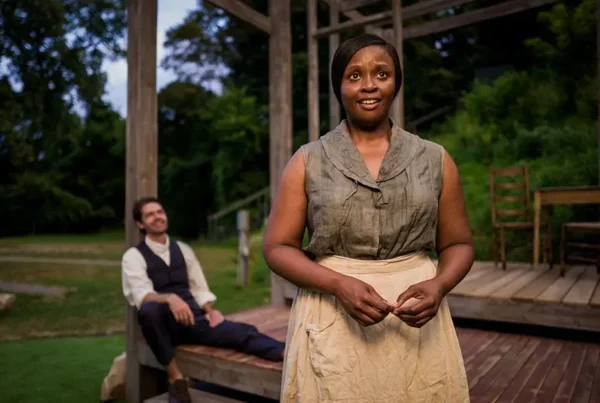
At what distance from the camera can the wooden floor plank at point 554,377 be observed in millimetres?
2285

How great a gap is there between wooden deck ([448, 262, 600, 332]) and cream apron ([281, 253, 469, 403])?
2.54 m

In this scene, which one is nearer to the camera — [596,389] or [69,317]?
[596,389]

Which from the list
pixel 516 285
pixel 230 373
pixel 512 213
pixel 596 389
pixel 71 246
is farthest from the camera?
pixel 71 246

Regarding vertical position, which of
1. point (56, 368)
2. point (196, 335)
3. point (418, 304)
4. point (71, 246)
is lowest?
point (56, 368)

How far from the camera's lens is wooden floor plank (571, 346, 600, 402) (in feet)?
7.55

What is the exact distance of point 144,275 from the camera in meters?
2.95

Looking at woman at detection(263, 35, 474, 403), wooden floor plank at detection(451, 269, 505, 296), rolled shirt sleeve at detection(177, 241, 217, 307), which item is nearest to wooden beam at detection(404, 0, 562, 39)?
wooden floor plank at detection(451, 269, 505, 296)

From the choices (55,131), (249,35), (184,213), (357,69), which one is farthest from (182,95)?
(357,69)

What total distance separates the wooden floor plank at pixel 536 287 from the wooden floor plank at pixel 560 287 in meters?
0.04

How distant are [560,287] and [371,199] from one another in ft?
11.0

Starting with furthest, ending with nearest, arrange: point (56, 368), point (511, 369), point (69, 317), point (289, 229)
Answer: point (69, 317), point (56, 368), point (511, 369), point (289, 229)

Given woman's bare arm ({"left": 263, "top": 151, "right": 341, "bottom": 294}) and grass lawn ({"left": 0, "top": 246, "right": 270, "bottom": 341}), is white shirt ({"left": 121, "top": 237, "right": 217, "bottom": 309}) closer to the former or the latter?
woman's bare arm ({"left": 263, "top": 151, "right": 341, "bottom": 294})

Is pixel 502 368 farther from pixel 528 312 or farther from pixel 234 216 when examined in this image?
pixel 234 216

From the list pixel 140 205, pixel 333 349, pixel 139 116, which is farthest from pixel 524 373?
pixel 139 116
